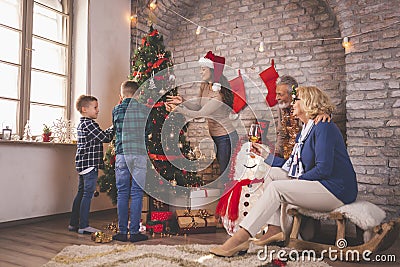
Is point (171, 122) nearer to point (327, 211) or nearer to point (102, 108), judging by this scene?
point (102, 108)

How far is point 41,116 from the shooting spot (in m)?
3.91

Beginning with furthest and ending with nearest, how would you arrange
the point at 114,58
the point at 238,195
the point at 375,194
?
1. the point at 114,58
2. the point at 375,194
3. the point at 238,195

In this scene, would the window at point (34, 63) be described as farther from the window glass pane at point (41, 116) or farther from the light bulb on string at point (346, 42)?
the light bulb on string at point (346, 42)

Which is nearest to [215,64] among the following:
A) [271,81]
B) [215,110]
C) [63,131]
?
[215,110]

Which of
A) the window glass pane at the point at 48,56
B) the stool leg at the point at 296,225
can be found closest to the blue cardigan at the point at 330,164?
the stool leg at the point at 296,225

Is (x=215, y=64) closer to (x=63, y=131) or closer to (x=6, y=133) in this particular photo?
(x=63, y=131)

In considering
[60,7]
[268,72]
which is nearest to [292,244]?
[268,72]

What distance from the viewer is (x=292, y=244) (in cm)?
267

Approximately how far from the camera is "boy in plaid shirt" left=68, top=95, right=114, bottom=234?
3.29 meters

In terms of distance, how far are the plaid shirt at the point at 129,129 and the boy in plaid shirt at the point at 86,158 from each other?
274mm

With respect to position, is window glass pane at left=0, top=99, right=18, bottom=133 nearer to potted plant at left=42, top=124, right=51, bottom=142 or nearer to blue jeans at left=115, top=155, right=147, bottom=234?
potted plant at left=42, top=124, right=51, bottom=142

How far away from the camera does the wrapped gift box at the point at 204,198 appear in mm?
3533

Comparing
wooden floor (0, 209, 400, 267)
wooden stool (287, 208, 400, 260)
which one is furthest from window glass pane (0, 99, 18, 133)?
wooden stool (287, 208, 400, 260)

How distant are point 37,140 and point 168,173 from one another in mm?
1314
